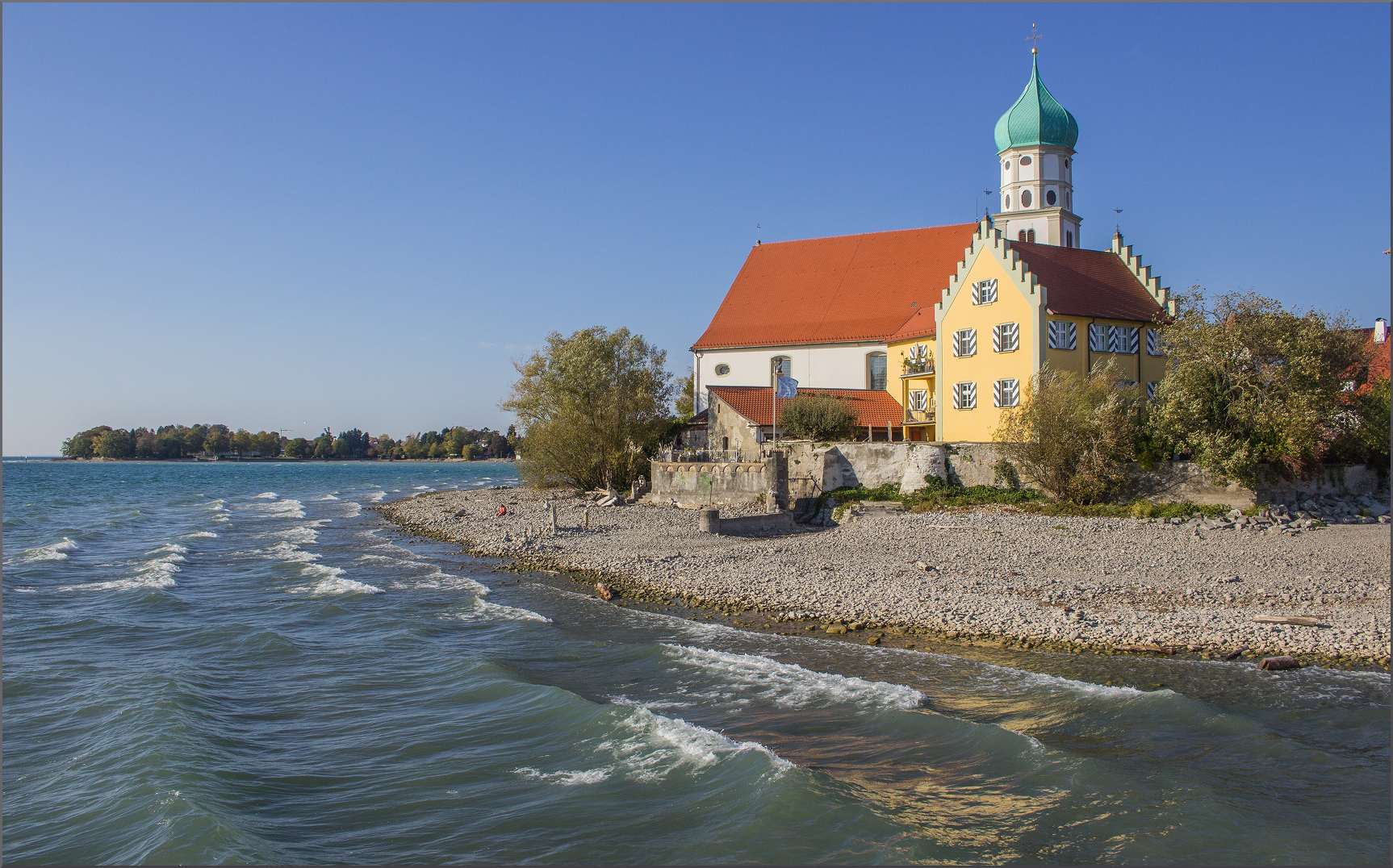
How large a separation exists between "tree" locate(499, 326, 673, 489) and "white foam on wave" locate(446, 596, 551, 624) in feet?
58.6

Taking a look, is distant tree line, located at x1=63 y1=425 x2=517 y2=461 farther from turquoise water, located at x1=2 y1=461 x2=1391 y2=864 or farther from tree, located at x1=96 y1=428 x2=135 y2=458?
turquoise water, located at x1=2 y1=461 x2=1391 y2=864

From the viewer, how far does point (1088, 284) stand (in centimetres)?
3108

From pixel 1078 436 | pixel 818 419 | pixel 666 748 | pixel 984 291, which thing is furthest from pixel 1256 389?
pixel 666 748

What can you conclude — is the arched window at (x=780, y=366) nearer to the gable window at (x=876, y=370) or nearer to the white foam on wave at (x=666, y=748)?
the gable window at (x=876, y=370)

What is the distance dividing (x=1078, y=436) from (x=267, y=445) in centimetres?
19005

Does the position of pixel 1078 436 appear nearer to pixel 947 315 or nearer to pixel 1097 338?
pixel 1097 338

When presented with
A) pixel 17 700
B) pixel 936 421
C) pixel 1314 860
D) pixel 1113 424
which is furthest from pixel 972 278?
pixel 17 700

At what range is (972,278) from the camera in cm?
3012

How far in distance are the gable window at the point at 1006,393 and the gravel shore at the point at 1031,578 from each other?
5.38 metres

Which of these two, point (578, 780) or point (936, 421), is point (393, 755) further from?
point (936, 421)

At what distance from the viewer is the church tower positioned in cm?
4116

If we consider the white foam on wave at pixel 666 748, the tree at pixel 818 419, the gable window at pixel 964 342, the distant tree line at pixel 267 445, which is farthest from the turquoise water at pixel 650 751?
the distant tree line at pixel 267 445

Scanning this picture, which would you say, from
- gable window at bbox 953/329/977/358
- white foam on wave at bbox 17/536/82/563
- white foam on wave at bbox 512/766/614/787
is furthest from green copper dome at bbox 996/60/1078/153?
white foam on wave at bbox 17/536/82/563

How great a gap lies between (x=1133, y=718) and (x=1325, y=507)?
16202mm
